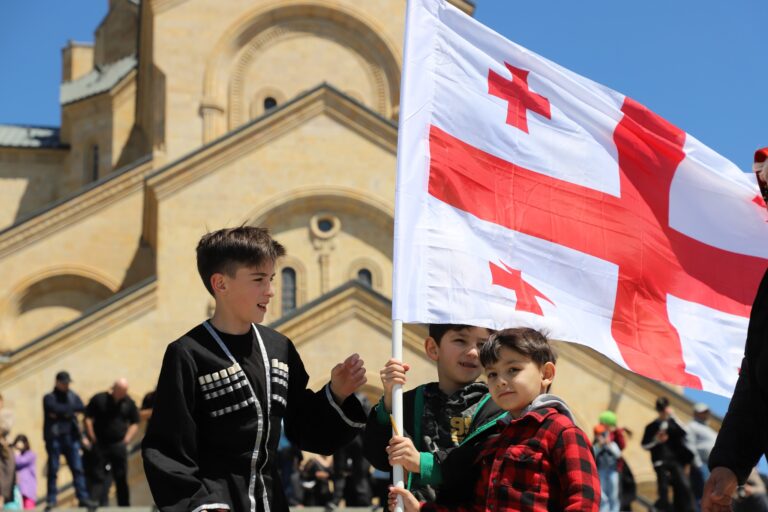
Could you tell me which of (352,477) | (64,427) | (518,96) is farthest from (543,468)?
(352,477)

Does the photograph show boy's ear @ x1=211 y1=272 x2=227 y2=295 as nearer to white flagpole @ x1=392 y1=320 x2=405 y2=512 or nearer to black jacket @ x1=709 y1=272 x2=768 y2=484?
white flagpole @ x1=392 y1=320 x2=405 y2=512

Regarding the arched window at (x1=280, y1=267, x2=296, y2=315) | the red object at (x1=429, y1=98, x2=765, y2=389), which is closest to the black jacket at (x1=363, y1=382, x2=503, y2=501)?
the red object at (x1=429, y1=98, x2=765, y2=389)

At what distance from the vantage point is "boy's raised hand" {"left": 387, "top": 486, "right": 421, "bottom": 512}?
18.5 feet

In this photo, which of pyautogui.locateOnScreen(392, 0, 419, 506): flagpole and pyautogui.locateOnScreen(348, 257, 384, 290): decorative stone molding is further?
pyautogui.locateOnScreen(348, 257, 384, 290): decorative stone molding

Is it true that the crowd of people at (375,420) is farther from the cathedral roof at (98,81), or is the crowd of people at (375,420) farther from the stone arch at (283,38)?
the cathedral roof at (98,81)

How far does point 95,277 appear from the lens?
33.1 meters

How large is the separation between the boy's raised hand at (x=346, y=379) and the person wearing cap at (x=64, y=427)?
34.1 feet

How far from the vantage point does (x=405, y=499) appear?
5672 mm

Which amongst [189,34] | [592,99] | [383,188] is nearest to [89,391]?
[383,188]

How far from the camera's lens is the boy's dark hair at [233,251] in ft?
18.9

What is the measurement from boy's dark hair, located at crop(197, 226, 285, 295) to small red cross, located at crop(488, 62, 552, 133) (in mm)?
1905

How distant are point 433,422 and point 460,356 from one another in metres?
0.37

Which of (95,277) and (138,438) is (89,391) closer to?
(138,438)

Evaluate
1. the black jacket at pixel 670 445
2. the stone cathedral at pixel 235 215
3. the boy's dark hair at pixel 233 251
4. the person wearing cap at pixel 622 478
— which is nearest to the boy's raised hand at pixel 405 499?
the boy's dark hair at pixel 233 251
